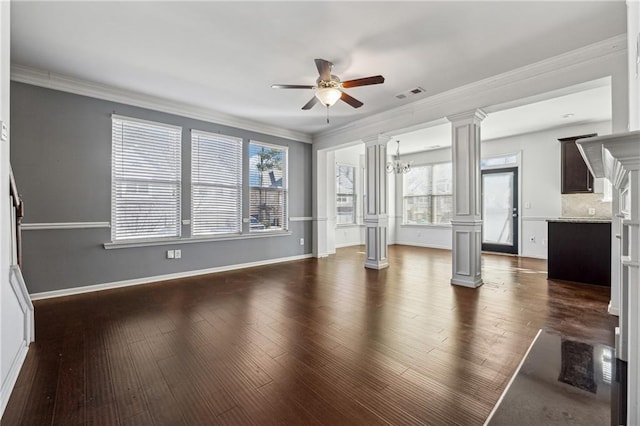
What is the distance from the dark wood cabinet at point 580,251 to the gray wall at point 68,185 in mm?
5990

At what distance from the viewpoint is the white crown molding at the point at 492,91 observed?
2.88 meters

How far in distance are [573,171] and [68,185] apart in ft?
26.7

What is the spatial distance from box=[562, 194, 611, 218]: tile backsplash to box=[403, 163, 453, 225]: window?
2.42 metres

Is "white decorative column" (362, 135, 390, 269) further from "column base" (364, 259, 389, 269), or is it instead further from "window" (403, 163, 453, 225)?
"window" (403, 163, 453, 225)

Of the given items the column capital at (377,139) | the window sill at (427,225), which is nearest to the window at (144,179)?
the column capital at (377,139)

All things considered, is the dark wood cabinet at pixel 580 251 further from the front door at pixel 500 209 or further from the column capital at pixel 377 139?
the column capital at pixel 377 139

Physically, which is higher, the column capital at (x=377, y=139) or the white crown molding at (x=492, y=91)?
the white crown molding at (x=492, y=91)

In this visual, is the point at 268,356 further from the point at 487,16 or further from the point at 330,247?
the point at 330,247

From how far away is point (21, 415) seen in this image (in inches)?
59.2

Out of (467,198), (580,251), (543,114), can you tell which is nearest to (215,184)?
(467,198)

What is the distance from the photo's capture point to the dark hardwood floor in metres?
1.55

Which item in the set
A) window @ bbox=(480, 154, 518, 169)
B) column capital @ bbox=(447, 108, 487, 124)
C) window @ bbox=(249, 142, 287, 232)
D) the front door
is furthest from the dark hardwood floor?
window @ bbox=(480, 154, 518, 169)

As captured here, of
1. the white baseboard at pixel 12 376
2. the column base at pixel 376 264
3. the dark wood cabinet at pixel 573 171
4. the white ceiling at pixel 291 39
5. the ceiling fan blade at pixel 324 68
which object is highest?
the white ceiling at pixel 291 39

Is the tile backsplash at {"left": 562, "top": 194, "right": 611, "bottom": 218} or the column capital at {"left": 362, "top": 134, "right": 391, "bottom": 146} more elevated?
the column capital at {"left": 362, "top": 134, "right": 391, "bottom": 146}
